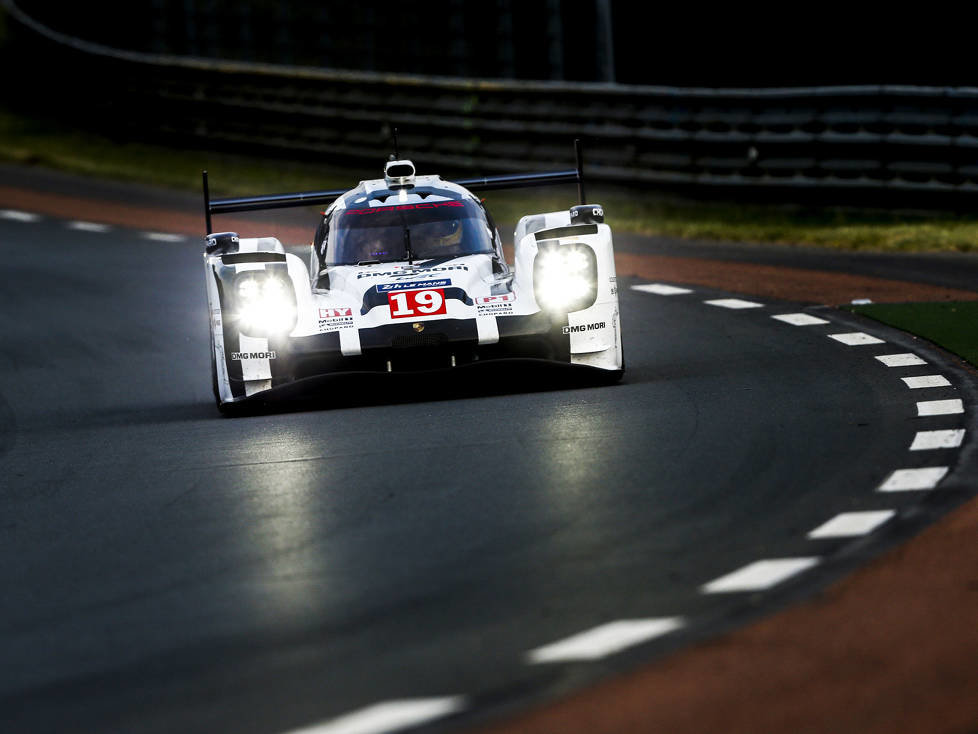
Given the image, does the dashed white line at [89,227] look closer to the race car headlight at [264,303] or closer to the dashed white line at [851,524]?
the race car headlight at [264,303]

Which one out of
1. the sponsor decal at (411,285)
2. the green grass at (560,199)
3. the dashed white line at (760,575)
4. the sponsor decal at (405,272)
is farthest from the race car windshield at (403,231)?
the green grass at (560,199)

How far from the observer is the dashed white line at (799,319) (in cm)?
1380

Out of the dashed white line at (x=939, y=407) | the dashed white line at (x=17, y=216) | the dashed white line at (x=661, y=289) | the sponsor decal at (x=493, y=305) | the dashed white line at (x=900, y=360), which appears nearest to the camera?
the dashed white line at (x=939, y=407)

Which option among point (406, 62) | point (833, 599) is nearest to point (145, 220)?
point (406, 62)

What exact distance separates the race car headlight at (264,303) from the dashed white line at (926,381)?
3.50 m

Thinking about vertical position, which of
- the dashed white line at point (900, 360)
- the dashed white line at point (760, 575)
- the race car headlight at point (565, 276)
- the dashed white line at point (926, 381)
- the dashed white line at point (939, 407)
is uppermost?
the race car headlight at point (565, 276)

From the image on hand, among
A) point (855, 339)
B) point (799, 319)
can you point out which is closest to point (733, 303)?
point (799, 319)

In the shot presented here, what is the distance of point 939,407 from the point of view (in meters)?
9.93

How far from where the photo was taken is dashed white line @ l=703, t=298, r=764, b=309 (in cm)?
1499

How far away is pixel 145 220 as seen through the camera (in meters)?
22.9

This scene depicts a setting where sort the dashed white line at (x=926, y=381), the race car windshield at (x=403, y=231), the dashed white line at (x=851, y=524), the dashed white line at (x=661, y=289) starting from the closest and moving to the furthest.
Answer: the dashed white line at (x=851, y=524)
the dashed white line at (x=926, y=381)
the race car windshield at (x=403, y=231)
the dashed white line at (x=661, y=289)

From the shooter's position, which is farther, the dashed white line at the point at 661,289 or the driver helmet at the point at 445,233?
the dashed white line at the point at 661,289

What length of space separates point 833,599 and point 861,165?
13.5 metres

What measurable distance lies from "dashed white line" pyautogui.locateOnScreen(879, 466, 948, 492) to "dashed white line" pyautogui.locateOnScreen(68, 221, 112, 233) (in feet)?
50.4
